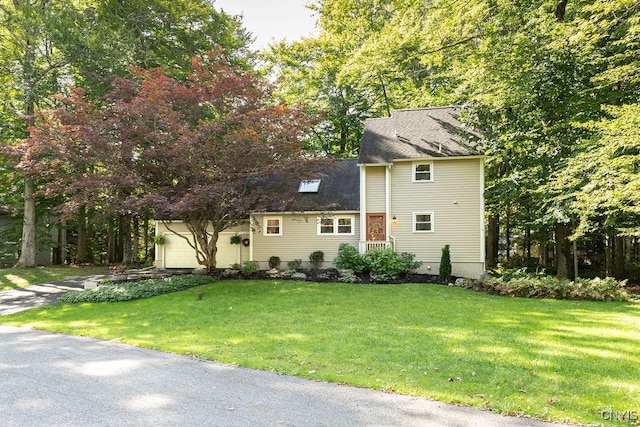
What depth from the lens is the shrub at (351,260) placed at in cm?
1574

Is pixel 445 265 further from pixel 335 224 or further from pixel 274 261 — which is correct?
pixel 274 261

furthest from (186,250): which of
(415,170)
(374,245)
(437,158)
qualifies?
(437,158)

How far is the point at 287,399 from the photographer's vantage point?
177 inches

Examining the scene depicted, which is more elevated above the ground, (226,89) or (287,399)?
(226,89)

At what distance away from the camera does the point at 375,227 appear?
17.3 meters

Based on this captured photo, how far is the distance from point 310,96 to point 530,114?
1512cm

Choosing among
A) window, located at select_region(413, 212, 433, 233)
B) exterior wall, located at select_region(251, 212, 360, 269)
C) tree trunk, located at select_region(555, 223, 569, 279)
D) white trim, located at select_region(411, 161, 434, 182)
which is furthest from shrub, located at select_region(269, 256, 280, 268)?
tree trunk, located at select_region(555, 223, 569, 279)

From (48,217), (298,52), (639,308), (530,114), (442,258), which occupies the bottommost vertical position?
(639,308)

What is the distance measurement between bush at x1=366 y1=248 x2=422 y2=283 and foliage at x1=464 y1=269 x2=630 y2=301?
3335 millimetres

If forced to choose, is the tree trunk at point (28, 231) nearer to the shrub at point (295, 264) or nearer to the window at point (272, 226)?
the window at point (272, 226)

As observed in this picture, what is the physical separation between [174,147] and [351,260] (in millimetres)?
7984

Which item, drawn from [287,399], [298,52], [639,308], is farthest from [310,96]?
[287,399]

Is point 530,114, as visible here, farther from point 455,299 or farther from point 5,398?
point 5,398

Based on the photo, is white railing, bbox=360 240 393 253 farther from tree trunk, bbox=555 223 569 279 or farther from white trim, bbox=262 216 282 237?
tree trunk, bbox=555 223 569 279
